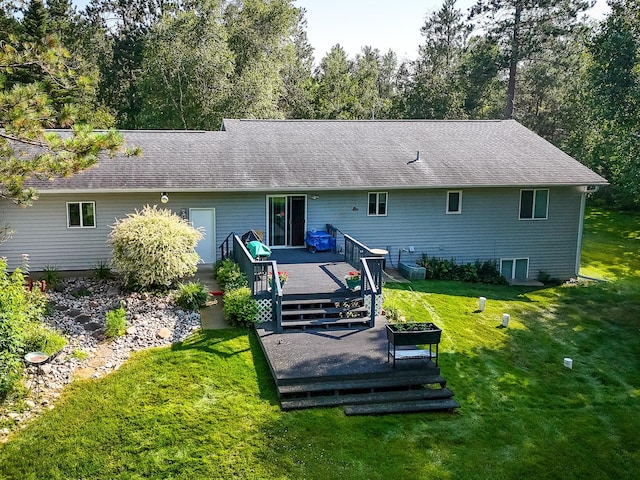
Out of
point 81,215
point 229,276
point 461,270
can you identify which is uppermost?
point 81,215

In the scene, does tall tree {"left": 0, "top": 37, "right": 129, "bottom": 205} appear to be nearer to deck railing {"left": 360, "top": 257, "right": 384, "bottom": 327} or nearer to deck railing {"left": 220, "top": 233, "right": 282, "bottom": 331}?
deck railing {"left": 220, "top": 233, "right": 282, "bottom": 331}

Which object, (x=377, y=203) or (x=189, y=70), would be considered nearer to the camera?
(x=377, y=203)

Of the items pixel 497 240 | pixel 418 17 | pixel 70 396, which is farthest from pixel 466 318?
pixel 418 17

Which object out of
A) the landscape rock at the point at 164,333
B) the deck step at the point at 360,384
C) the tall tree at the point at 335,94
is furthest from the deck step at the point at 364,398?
the tall tree at the point at 335,94

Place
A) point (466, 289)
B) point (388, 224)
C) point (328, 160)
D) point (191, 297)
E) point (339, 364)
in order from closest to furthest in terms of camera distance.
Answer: point (339, 364)
point (191, 297)
point (466, 289)
point (388, 224)
point (328, 160)

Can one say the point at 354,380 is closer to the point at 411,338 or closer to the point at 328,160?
the point at 411,338

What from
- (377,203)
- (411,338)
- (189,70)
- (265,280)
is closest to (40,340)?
(265,280)
